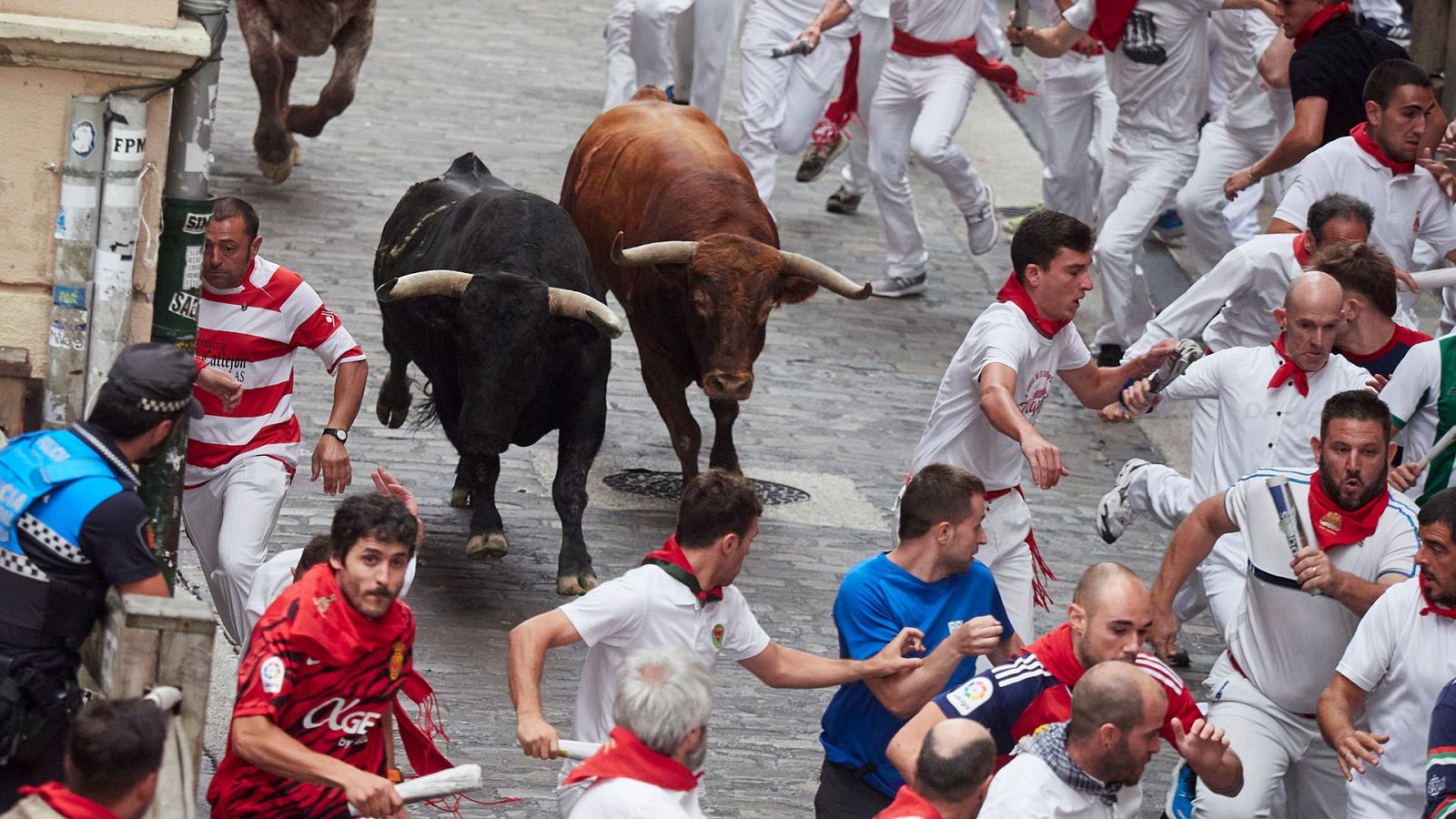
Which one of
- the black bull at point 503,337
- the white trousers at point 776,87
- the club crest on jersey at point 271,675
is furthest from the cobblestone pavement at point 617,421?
the club crest on jersey at point 271,675

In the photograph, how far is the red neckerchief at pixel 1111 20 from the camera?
11980mm

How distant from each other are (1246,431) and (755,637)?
8.43ft

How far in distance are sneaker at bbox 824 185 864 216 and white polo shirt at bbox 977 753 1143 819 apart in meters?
11.0

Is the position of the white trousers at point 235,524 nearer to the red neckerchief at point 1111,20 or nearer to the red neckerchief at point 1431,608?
the red neckerchief at point 1431,608

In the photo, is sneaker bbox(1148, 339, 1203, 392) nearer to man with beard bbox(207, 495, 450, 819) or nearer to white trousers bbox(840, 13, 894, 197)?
man with beard bbox(207, 495, 450, 819)

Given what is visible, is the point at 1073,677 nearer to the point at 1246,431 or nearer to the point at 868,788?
the point at 868,788

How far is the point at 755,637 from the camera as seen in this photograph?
608 centimetres

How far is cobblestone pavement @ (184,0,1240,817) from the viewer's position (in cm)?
793

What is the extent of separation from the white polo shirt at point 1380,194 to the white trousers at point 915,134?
410 cm

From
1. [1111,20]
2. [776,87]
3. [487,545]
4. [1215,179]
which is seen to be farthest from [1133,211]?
[487,545]

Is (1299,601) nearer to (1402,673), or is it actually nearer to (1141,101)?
(1402,673)

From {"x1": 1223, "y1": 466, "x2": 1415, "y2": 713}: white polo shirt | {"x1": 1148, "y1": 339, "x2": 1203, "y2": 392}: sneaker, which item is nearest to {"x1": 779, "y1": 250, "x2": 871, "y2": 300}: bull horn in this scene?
{"x1": 1148, "y1": 339, "x2": 1203, "y2": 392}: sneaker

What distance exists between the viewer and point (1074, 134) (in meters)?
13.9

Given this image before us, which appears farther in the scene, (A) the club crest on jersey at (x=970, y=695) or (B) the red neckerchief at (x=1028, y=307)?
(B) the red neckerchief at (x=1028, y=307)
